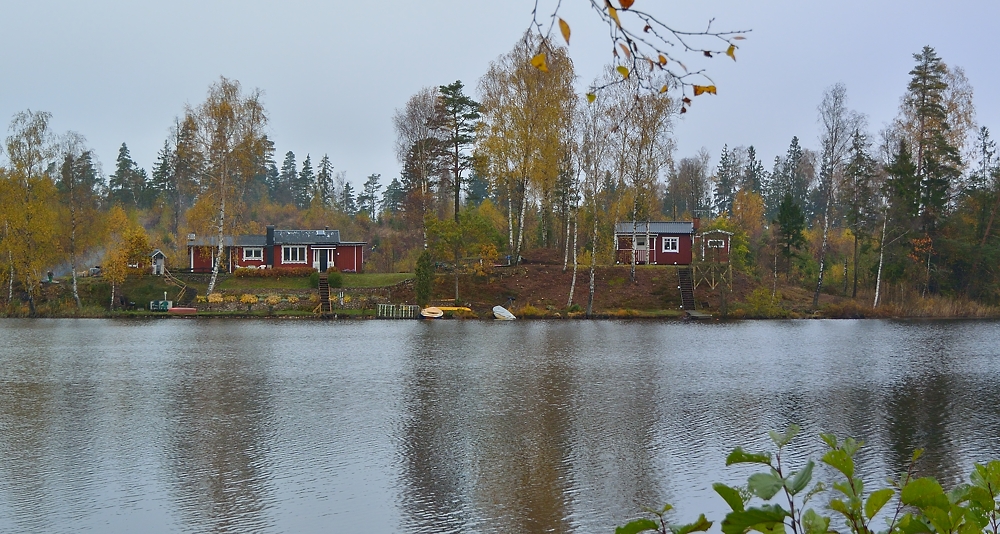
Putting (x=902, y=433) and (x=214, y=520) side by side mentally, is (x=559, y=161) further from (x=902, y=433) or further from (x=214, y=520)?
(x=214, y=520)

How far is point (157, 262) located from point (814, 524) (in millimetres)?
56496

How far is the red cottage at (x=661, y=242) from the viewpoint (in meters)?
53.8

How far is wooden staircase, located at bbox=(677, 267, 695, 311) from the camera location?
4516 centimetres

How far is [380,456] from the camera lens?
504 inches

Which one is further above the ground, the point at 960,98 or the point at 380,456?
the point at 960,98

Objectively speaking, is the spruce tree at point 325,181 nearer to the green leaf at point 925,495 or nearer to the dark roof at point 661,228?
the dark roof at point 661,228

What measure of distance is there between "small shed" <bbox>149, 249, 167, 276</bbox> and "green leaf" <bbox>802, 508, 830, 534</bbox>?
53.3 metres

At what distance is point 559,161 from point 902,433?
114 feet

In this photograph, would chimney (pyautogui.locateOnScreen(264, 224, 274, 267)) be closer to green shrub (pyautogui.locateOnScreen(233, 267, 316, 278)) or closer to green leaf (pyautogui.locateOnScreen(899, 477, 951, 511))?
green shrub (pyautogui.locateOnScreen(233, 267, 316, 278))

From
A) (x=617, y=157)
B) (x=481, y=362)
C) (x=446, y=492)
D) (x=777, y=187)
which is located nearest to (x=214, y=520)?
(x=446, y=492)

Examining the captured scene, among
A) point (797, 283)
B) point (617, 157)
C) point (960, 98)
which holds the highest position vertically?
point (960, 98)

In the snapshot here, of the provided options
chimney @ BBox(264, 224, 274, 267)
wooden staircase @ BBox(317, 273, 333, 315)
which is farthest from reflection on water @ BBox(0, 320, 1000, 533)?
chimney @ BBox(264, 224, 274, 267)

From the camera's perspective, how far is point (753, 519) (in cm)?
287

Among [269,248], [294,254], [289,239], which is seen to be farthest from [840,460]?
[269,248]
